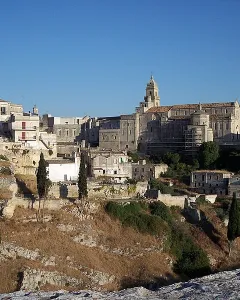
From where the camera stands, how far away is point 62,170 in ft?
162

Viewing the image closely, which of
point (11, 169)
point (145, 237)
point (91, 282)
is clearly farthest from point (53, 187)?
point (91, 282)

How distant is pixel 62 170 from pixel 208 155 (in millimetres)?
16331

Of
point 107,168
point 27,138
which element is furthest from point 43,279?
point 27,138

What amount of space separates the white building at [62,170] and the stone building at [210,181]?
1088 cm

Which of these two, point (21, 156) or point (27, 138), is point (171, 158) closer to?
point (27, 138)

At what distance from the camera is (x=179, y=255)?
1529 inches

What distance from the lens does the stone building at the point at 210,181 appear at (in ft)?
169

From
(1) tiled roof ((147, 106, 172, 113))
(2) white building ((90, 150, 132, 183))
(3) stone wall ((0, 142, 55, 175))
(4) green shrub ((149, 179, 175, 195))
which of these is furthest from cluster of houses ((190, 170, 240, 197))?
(1) tiled roof ((147, 106, 172, 113))

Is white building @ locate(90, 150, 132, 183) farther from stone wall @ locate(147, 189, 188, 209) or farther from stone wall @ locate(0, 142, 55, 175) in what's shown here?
stone wall @ locate(147, 189, 188, 209)

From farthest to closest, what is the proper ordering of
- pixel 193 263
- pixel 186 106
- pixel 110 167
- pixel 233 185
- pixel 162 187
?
1. pixel 186 106
2. pixel 110 167
3. pixel 233 185
4. pixel 162 187
5. pixel 193 263

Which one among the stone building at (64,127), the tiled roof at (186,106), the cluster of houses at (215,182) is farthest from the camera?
the stone building at (64,127)

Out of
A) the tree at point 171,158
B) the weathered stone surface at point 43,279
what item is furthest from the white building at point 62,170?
the weathered stone surface at point 43,279

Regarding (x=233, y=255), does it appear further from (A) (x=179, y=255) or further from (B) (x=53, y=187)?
(B) (x=53, y=187)

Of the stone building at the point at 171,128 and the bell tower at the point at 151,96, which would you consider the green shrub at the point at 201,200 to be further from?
the bell tower at the point at 151,96
